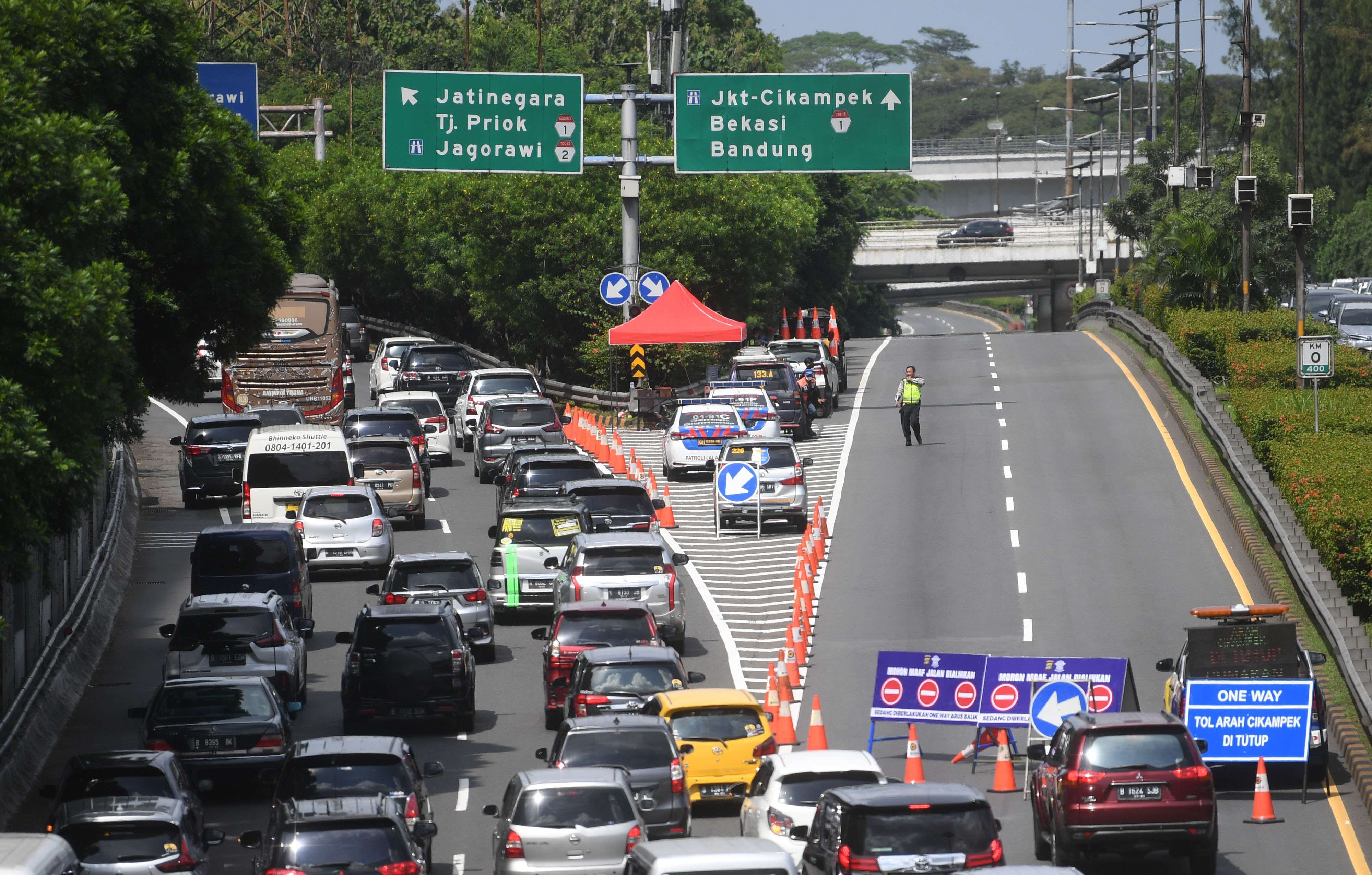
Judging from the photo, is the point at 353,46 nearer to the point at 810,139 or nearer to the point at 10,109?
the point at 810,139

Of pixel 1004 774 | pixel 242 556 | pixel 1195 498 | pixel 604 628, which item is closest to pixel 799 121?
pixel 1195 498

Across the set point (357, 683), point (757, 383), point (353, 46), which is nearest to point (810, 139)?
point (757, 383)

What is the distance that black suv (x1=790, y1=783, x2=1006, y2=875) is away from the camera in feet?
45.4

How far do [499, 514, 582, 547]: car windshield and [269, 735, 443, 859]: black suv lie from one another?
1061cm

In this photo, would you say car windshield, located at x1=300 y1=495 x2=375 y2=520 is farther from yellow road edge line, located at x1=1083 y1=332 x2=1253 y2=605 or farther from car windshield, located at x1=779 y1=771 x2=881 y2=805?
car windshield, located at x1=779 y1=771 x2=881 y2=805

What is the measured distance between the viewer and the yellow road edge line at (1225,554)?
17.2 m

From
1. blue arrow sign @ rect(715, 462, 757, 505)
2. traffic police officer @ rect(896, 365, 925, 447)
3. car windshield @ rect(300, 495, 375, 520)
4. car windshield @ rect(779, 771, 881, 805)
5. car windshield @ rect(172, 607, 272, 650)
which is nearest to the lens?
car windshield @ rect(779, 771, 881, 805)

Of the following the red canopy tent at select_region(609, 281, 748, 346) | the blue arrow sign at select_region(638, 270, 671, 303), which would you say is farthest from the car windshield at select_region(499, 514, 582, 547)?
the blue arrow sign at select_region(638, 270, 671, 303)

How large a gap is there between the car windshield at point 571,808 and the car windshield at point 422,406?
1055 inches

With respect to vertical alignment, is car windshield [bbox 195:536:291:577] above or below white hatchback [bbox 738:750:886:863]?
above

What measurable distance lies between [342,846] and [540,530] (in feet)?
44.0

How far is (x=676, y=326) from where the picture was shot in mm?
42875

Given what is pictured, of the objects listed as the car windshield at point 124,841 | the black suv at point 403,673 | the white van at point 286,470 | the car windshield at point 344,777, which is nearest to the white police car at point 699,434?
the white van at point 286,470

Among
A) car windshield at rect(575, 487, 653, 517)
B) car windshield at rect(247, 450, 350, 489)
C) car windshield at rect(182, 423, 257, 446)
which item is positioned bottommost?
car windshield at rect(575, 487, 653, 517)
